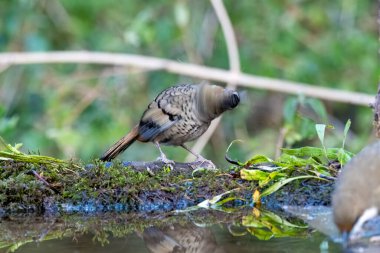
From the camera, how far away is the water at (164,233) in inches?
161

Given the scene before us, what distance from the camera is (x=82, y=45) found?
13.8m

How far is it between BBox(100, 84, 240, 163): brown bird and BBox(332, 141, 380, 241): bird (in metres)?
2.36

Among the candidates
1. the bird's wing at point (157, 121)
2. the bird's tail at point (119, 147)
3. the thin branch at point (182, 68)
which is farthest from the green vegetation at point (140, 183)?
the thin branch at point (182, 68)

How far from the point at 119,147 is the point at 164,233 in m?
2.22

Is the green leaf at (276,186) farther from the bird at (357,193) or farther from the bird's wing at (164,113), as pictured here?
the bird's wing at (164,113)

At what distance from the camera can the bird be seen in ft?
12.9

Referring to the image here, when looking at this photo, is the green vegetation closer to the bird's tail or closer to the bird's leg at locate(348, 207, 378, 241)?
the bird's leg at locate(348, 207, 378, 241)

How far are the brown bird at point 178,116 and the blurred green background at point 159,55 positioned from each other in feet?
15.3

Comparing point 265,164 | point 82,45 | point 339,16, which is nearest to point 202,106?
point 265,164

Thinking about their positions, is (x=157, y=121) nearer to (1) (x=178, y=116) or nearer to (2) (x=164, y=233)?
(1) (x=178, y=116)

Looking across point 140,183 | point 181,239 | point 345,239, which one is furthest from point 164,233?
point 345,239

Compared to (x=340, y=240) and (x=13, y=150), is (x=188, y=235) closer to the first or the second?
(x=340, y=240)

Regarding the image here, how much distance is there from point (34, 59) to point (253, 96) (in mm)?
4608

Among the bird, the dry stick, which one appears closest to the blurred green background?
the dry stick
